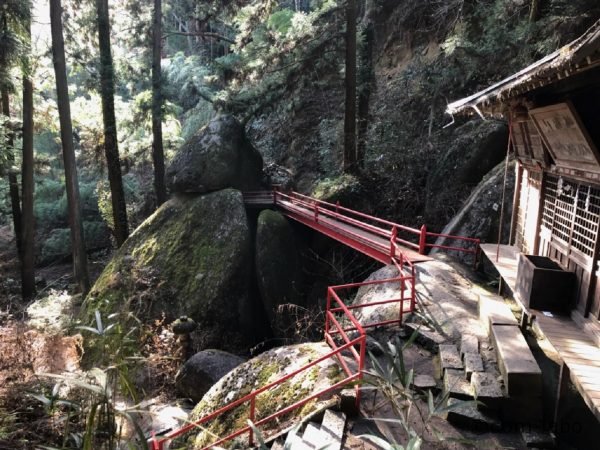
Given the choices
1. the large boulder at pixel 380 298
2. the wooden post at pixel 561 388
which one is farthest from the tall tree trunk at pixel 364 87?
the wooden post at pixel 561 388

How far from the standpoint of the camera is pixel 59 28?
11.8m

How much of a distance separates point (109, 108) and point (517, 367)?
14.6 meters

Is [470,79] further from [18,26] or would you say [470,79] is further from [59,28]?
[18,26]

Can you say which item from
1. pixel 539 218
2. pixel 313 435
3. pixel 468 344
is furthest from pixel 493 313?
pixel 313 435

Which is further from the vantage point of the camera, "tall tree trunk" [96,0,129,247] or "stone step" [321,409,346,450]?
"tall tree trunk" [96,0,129,247]

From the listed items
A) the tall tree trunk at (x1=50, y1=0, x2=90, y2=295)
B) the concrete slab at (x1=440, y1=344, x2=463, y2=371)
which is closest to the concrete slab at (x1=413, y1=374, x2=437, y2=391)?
the concrete slab at (x1=440, y1=344, x2=463, y2=371)

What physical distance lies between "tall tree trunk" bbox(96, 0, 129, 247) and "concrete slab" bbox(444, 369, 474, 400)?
13.5m

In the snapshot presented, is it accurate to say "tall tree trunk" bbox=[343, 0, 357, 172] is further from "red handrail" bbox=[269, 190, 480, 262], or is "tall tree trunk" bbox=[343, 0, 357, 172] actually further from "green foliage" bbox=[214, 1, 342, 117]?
"red handrail" bbox=[269, 190, 480, 262]

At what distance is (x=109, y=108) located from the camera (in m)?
14.8

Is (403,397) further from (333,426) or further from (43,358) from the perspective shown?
(43,358)

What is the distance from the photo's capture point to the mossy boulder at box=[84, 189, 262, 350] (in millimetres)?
11766

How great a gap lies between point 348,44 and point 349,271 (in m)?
7.24

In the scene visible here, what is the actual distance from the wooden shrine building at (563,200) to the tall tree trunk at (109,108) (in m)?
12.3

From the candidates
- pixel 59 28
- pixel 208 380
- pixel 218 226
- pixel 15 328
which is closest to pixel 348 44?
pixel 218 226
